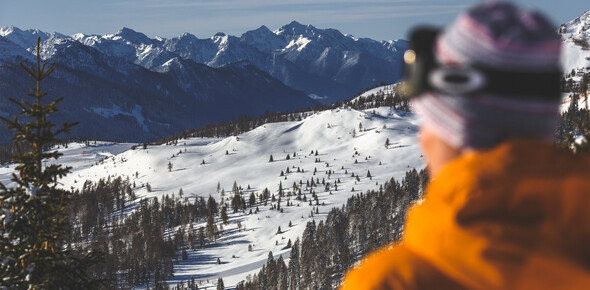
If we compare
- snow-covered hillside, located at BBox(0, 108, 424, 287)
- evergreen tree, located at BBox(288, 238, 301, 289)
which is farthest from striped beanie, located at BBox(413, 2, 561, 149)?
snow-covered hillside, located at BBox(0, 108, 424, 287)

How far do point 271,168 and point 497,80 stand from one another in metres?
150

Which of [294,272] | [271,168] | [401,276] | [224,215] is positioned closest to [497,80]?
[401,276]

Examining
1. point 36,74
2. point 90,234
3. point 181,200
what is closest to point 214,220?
point 181,200

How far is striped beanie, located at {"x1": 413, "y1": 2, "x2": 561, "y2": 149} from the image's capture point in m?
2.00

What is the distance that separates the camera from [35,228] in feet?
27.9

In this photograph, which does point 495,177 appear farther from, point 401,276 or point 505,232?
point 401,276

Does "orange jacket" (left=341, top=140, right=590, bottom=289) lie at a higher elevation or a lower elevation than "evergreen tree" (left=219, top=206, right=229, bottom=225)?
higher

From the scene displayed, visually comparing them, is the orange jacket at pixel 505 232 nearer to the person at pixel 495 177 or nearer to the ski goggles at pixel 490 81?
the person at pixel 495 177

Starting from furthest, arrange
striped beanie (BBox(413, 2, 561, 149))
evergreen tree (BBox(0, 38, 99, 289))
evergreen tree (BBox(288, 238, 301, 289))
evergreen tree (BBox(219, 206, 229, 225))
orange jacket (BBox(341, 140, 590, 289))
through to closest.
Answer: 1. evergreen tree (BBox(219, 206, 229, 225))
2. evergreen tree (BBox(288, 238, 301, 289))
3. evergreen tree (BBox(0, 38, 99, 289))
4. striped beanie (BBox(413, 2, 561, 149))
5. orange jacket (BBox(341, 140, 590, 289))

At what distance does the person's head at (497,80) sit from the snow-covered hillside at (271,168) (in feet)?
284

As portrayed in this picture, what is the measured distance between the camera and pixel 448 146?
2092 mm

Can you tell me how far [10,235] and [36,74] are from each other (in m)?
3.00

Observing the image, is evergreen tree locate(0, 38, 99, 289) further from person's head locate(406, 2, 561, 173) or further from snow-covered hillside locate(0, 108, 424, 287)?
snow-covered hillside locate(0, 108, 424, 287)

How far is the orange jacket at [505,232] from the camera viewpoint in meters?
1.73
